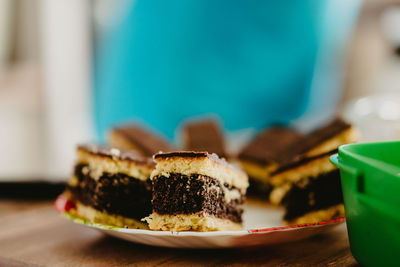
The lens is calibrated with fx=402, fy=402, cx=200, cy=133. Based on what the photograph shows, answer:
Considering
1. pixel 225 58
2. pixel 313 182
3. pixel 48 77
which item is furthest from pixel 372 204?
pixel 48 77

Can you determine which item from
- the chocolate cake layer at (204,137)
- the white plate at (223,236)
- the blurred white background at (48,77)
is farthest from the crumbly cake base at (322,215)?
the blurred white background at (48,77)

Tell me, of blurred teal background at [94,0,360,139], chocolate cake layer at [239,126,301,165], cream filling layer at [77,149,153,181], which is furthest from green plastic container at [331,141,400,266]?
blurred teal background at [94,0,360,139]

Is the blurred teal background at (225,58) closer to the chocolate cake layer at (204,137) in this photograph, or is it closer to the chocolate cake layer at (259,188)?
the chocolate cake layer at (204,137)

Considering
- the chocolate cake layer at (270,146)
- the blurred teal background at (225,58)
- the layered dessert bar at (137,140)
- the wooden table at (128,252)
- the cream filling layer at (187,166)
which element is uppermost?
the blurred teal background at (225,58)

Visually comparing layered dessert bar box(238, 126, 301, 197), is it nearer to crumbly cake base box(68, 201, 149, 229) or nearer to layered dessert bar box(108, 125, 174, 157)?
layered dessert bar box(108, 125, 174, 157)

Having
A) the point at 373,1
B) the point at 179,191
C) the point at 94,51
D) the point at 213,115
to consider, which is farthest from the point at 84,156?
the point at 373,1

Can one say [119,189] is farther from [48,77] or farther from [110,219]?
[48,77]

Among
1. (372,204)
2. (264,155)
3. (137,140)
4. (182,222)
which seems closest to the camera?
(372,204)
